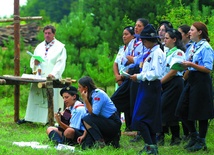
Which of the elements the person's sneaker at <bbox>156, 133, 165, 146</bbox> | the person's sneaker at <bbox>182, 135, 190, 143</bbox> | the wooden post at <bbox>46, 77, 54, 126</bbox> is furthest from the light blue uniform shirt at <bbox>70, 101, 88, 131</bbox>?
the wooden post at <bbox>46, 77, 54, 126</bbox>

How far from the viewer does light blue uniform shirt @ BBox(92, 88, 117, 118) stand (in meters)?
8.23

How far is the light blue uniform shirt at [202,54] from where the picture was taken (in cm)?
813

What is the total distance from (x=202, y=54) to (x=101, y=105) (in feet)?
4.87

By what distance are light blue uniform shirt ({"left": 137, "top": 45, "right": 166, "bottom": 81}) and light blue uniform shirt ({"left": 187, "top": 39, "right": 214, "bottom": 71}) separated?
1.98 ft

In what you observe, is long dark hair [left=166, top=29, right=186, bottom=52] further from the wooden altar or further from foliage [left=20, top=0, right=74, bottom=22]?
foliage [left=20, top=0, right=74, bottom=22]

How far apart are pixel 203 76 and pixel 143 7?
785 centimetres

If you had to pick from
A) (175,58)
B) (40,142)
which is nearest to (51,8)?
(40,142)

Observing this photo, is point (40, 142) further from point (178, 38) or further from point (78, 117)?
point (178, 38)

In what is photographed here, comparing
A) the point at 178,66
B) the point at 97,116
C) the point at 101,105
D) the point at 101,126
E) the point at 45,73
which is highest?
the point at 178,66

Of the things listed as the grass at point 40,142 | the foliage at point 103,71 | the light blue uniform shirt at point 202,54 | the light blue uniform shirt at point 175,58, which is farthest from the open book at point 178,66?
the foliage at point 103,71

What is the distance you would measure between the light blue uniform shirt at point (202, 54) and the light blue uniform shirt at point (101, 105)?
3.88 feet

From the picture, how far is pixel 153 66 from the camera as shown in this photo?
7734 millimetres

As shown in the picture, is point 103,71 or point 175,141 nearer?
point 175,141

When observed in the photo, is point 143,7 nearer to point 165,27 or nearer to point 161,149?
point 165,27
